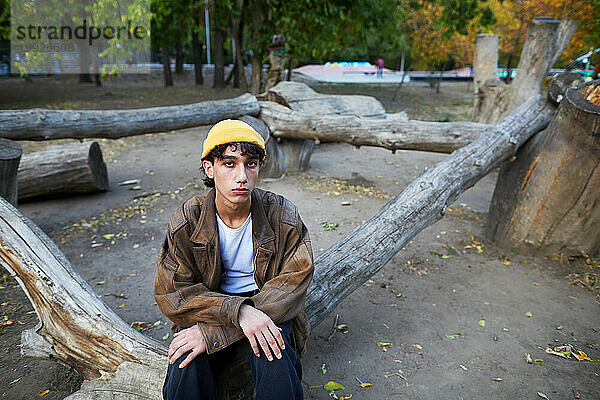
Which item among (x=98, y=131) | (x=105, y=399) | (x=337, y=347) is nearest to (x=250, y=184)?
(x=105, y=399)

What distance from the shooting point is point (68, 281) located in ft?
7.50

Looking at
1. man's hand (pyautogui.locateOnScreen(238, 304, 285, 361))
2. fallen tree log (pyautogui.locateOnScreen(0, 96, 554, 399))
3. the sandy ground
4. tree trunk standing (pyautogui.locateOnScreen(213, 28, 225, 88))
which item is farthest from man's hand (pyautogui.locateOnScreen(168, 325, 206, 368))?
tree trunk standing (pyautogui.locateOnScreen(213, 28, 225, 88))

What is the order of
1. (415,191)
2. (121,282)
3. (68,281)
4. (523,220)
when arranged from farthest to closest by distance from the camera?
(523,220) → (121,282) → (415,191) → (68,281)

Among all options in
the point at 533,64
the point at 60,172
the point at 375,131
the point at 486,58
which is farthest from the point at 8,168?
the point at 486,58

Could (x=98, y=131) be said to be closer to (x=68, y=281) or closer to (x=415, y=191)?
(x=68, y=281)

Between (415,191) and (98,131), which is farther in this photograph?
(98,131)

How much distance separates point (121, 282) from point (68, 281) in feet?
4.69

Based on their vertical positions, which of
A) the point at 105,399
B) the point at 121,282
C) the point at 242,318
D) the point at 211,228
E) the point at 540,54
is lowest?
the point at 121,282

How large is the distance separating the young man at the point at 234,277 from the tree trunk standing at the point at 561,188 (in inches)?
114

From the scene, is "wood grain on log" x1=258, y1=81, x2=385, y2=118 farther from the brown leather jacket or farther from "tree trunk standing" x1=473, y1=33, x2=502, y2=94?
the brown leather jacket

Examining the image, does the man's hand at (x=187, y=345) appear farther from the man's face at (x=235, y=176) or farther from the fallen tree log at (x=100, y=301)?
the man's face at (x=235, y=176)

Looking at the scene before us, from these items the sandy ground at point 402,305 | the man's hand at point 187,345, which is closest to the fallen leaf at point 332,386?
the sandy ground at point 402,305

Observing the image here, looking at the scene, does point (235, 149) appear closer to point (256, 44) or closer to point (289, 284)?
point (289, 284)

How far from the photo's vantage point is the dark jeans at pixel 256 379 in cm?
159
